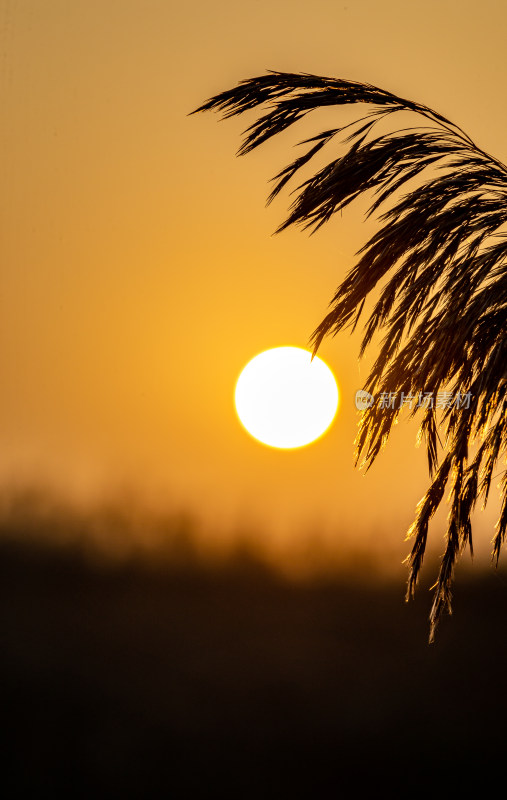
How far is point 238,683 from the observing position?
3031 cm

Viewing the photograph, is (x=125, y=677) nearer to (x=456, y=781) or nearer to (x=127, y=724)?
(x=127, y=724)

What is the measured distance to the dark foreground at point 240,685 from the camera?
26672 mm

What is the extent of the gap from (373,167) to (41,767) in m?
32.7

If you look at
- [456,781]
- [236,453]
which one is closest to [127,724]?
[456,781]

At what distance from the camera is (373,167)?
2.98 meters

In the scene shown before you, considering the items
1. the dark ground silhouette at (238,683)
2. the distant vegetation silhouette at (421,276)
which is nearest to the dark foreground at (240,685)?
the dark ground silhouette at (238,683)

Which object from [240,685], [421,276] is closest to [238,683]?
[240,685]

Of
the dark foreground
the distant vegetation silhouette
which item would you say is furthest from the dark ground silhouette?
the distant vegetation silhouette

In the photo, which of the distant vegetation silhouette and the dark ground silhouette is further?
the dark ground silhouette

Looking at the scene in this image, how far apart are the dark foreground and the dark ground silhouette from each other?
0.07 meters

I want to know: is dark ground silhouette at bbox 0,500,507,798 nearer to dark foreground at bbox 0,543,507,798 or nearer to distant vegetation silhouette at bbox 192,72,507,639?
dark foreground at bbox 0,543,507,798

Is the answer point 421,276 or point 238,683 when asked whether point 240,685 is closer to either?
point 238,683

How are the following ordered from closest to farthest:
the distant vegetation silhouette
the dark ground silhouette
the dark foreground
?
1. the distant vegetation silhouette
2. the dark ground silhouette
3. the dark foreground

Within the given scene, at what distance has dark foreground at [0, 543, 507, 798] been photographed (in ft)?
87.5
